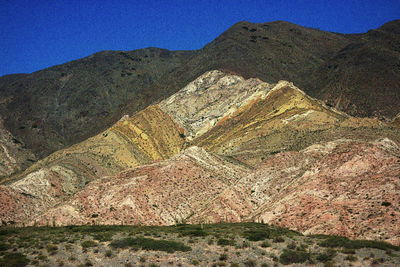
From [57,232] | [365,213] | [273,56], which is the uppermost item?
[273,56]

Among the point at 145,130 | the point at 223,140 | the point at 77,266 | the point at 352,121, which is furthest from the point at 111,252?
the point at 145,130

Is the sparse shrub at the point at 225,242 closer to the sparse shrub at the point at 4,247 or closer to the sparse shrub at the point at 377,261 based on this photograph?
the sparse shrub at the point at 377,261

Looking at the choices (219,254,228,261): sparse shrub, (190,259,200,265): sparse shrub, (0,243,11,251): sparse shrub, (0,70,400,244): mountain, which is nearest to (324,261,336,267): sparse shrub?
(219,254,228,261): sparse shrub

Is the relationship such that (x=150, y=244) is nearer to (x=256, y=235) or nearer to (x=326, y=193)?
(x=256, y=235)

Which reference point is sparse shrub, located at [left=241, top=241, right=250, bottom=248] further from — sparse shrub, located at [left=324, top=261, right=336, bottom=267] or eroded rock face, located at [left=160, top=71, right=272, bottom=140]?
eroded rock face, located at [left=160, top=71, right=272, bottom=140]

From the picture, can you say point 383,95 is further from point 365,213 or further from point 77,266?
point 77,266

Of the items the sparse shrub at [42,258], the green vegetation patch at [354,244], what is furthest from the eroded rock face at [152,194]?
the green vegetation patch at [354,244]
